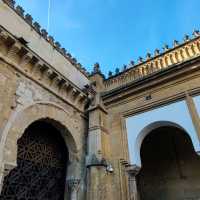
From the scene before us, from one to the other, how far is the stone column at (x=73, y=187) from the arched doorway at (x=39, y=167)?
241 millimetres

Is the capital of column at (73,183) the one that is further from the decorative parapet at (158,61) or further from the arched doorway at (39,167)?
the decorative parapet at (158,61)

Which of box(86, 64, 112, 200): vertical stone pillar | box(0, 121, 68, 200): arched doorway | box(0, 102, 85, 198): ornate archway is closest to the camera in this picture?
box(0, 102, 85, 198): ornate archway

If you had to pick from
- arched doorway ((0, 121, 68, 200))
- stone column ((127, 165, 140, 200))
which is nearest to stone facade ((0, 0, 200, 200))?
stone column ((127, 165, 140, 200))

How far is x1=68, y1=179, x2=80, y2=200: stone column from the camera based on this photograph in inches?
178

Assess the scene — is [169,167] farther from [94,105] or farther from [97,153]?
[94,105]

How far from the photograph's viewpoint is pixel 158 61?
19.4 feet

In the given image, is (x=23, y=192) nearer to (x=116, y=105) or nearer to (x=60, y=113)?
(x=60, y=113)

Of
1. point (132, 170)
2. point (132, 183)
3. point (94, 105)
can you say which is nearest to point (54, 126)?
point (94, 105)

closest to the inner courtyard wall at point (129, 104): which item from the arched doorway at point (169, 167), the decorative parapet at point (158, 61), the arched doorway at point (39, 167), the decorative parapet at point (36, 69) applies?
the decorative parapet at point (158, 61)

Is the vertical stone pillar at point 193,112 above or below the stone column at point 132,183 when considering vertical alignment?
above

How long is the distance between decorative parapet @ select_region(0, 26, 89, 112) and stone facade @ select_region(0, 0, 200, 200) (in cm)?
2

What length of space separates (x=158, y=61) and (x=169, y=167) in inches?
136

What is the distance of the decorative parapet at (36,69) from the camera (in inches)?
159

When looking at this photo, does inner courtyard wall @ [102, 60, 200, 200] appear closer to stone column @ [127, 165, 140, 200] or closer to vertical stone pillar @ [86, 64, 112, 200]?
stone column @ [127, 165, 140, 200]
